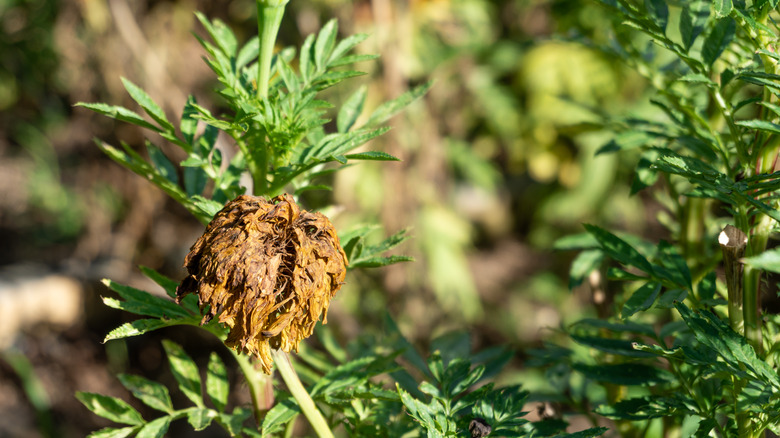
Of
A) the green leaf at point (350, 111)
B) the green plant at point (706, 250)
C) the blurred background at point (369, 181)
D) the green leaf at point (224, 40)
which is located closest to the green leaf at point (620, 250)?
the green plant at point (706, 250)

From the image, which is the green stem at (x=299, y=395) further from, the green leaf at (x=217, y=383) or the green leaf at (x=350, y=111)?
the green leaf at (x=350, y=111)

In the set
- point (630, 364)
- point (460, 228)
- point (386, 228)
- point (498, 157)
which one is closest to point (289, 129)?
point (630, 364)

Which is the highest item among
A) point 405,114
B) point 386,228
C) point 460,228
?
point 405,114

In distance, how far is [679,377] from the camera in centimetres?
59

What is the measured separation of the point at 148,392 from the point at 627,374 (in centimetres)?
44

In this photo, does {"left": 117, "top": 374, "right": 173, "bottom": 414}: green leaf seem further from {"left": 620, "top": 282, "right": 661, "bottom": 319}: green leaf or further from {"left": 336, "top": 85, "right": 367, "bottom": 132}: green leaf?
{"left": 620, "top": 282, "right": 661, "bottom": 319}: green leaf

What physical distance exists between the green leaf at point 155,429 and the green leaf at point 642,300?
0.39 m

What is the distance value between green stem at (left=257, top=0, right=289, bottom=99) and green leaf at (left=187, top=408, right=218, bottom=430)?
27 centimetres

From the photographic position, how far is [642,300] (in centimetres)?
57

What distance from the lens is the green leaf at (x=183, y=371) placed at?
622mm

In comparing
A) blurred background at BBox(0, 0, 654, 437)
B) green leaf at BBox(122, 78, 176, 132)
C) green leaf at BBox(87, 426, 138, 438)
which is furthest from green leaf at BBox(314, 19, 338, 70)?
Answer: blurred background at BBox(0, 0, 654, 437)

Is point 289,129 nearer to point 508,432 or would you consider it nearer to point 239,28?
point 508,432

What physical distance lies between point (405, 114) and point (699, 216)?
1.36m

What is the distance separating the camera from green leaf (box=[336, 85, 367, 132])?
0.63m
